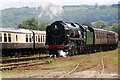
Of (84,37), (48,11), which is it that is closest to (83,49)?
(84,37)

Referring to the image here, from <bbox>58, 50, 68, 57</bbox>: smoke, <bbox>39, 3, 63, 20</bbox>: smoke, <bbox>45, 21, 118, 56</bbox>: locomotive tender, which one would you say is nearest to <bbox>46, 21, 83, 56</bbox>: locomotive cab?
<bbox>45, 21, 118, 56</bbox>: locomotive tender

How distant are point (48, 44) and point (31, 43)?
5722mm

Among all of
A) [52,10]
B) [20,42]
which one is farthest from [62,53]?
[52,10]

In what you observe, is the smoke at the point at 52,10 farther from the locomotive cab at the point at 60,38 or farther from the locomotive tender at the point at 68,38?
the locomotive cab at the point at 60,38

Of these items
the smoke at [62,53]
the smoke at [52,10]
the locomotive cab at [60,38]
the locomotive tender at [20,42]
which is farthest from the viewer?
the smoke at [52,10]

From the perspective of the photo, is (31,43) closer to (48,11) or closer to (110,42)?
(110,42)

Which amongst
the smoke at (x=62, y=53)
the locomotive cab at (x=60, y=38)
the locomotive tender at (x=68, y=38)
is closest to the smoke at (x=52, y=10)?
the locomotive tender at (x=68, y=38)

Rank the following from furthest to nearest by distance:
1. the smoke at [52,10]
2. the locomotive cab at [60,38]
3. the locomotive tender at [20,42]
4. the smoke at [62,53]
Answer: the smoke at [52,10] < the smoke at [62,53] < the locomotive cab at [60,38] < the locomotive tender at [20,42]

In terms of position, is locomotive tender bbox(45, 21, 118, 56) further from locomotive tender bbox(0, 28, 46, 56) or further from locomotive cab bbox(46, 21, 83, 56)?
locomotive tender bbox(0, 28, 46, 56)

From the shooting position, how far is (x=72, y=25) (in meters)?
36.8

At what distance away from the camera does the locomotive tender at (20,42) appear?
3133 cm

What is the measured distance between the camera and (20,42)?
35.2m

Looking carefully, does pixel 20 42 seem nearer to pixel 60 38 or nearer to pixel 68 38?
pixel 60 38

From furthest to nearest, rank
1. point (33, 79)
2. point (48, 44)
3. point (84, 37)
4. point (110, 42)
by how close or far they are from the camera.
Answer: point (110, 42), point (84, 37), point (48, 44), point (33, 79)
